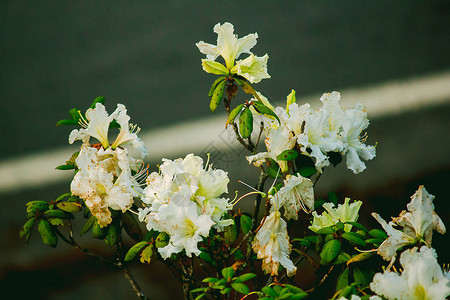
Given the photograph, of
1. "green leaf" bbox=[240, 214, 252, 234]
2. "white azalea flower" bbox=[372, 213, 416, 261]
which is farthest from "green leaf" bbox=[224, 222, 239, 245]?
"white azalea flower" bbox=[372, 213, 416, 261]

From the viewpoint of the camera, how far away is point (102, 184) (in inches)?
39.4

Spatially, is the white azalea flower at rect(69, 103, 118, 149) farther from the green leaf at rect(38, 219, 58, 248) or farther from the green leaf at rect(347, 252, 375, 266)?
the green leaf at rect(347, 252, 375, 266)

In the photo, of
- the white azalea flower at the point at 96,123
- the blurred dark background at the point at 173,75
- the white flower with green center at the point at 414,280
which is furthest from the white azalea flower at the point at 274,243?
the blurred dark background at the point at 173,75

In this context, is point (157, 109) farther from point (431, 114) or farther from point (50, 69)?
point (431, 114)

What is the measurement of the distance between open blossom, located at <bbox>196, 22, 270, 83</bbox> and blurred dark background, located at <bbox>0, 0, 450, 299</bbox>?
1.19m

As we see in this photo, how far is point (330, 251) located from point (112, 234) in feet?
1.64

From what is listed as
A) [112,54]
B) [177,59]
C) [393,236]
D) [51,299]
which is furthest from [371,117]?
[51,299]

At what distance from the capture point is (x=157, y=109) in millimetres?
2348

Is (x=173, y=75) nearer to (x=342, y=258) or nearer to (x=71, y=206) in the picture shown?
(x=71, y=206)

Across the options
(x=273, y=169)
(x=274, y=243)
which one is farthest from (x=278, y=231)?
(x=273, y=169)

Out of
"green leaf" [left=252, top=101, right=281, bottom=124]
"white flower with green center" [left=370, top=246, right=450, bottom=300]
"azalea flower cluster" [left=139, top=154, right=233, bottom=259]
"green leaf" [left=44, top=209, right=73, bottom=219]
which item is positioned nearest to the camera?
"white flower with green center" [left=370, top=246, right=450, bottom=300]

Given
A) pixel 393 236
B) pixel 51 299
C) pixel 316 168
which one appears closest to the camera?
pixel 393 236

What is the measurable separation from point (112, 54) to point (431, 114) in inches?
64.3

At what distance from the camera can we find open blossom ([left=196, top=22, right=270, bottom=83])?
107 centimetres
